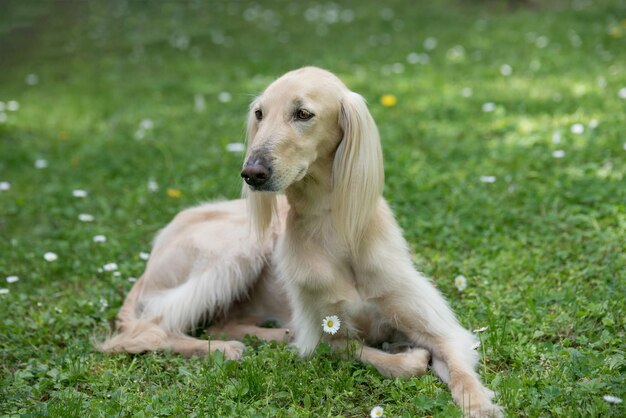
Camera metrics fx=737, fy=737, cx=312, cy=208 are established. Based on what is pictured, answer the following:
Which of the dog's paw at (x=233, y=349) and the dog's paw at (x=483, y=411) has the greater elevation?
the dog's paw at (x=483, y=411)

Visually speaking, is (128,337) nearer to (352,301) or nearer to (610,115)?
(352,301)

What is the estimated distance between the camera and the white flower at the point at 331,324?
3090 mm

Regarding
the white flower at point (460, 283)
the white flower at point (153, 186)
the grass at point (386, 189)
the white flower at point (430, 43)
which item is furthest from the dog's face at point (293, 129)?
the white flower at point (430, 43)

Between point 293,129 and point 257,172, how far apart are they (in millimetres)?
268

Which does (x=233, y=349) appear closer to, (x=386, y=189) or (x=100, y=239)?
(x=100, y=239)

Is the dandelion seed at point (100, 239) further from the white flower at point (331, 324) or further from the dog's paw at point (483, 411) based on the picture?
the dog's paw at point (483, 411)

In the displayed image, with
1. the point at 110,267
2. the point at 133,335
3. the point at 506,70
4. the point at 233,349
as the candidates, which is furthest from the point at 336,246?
the point at 506,70

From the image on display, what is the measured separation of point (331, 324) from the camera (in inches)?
123

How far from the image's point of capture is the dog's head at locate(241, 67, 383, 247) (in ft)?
9.71

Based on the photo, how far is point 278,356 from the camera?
10.7 ft

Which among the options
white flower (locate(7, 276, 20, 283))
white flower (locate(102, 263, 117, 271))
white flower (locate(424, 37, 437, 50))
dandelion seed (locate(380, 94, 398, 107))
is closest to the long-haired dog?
white flower (locate(102, 263, 117, 271))

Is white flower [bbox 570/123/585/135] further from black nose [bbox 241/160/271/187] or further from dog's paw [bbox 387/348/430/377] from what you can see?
black nose [bbox 241/160/271/187]

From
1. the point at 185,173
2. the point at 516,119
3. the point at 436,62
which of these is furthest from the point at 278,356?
the point at 436,62

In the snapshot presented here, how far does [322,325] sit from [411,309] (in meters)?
0.39
